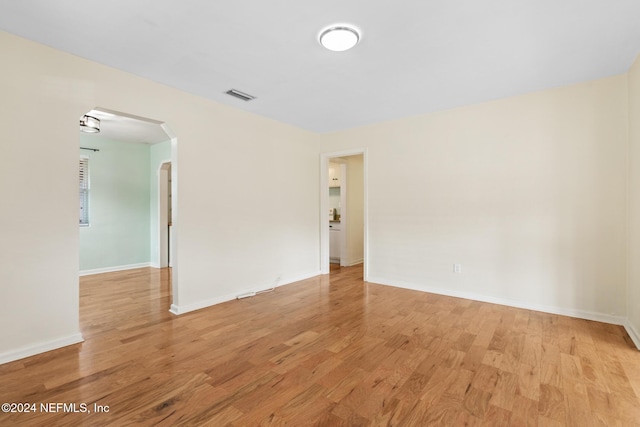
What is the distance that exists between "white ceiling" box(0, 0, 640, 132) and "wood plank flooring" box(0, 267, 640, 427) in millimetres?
2594

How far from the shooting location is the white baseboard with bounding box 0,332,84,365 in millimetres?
2346

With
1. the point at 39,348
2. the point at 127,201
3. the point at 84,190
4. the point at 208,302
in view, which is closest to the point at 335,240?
→ the point at 208,302

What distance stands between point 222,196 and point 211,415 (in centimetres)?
266

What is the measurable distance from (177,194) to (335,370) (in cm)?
258

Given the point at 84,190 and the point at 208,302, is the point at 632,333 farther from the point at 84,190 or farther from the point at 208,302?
the point at 84,190

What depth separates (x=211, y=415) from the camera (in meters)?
1.75

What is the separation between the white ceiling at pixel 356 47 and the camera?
2.04 meters

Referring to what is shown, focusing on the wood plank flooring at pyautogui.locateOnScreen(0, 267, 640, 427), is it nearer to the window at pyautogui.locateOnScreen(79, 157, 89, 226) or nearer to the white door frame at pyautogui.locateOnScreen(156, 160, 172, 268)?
the white door frame at pyautogui.locateOnScreen(156, 160, 172, 268)

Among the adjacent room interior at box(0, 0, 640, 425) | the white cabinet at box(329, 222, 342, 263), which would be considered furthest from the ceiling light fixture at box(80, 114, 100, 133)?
the white cabinet at box(329, 222, 342, 263)

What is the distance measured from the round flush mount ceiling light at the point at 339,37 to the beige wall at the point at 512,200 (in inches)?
91.3

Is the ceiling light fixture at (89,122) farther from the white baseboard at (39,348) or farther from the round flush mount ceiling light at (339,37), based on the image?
the round flush mount ceiling light at (339,37)

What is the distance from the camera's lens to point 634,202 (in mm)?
2812

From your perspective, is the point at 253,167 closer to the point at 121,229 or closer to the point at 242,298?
the point at 242,298

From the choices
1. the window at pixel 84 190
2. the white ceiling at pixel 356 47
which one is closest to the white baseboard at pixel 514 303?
the white ceiling at pixel 356 47
